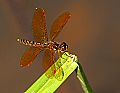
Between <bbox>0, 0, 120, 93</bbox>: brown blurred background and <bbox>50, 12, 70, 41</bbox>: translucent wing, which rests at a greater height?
<bbox>50, 12, 70, 41</bbox>: translucent wing

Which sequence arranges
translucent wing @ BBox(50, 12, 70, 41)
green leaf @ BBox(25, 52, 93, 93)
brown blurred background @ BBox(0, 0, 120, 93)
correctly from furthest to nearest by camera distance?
brown blurred background @ BBox(0, 0, 120, 93) < translucent wing @ BBox(50, 12, 70, 41) < green leaf @ BBox(25, 52, 93, 93)

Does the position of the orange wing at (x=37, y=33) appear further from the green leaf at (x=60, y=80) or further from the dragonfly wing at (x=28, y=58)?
the green leaf at (x=60, y=80)

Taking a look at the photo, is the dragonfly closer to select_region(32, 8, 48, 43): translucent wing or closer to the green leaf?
Result: select_region(32, 8, 48, 43): translucent wing

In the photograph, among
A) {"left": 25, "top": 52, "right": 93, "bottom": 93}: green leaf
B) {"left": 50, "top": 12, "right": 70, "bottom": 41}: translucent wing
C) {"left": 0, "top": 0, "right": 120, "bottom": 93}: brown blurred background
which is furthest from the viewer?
{"left": 0, "top": 0, "right": 120, "bottom": 93}: brown blurred background

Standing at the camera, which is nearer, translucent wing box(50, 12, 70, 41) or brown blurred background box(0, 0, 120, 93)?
translucent wing box(50, 12, 70, 41)

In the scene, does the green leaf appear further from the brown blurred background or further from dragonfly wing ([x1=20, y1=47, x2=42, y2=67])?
the brown blurred background

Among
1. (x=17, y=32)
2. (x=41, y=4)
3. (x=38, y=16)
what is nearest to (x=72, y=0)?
(x=41, y=4)

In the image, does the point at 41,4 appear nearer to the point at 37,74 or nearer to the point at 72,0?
the point at 72,0

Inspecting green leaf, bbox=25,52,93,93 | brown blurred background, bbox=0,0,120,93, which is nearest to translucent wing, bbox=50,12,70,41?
green leaf, bbox=25,52,93,93
